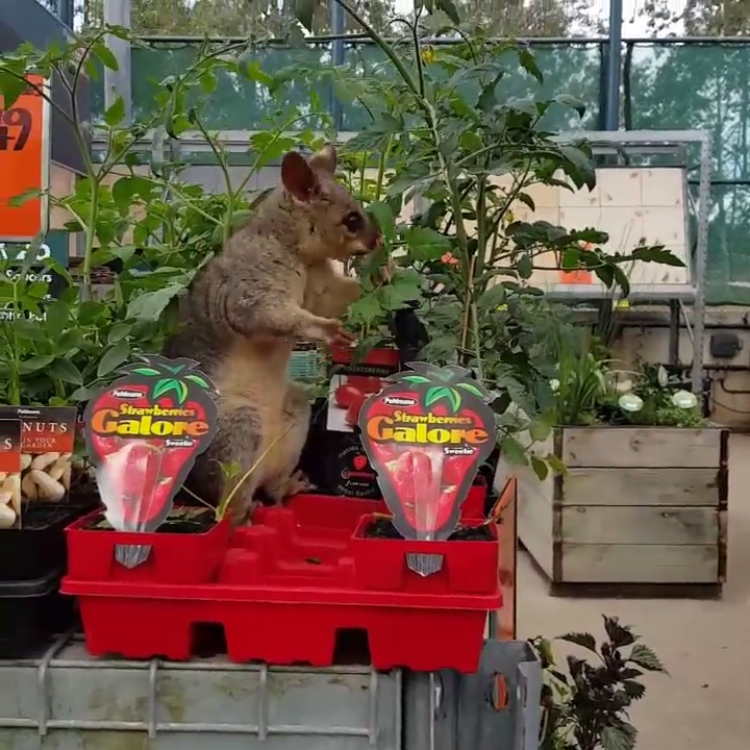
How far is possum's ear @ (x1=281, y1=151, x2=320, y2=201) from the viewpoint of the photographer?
1279 millimetres

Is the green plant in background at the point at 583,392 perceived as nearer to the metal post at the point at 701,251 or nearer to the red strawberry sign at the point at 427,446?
the metal post at the point at 701,251

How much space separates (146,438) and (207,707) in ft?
0.91

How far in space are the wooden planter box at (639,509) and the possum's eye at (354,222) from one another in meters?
2.05

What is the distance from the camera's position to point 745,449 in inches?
253

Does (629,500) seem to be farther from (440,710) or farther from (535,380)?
(440,710)

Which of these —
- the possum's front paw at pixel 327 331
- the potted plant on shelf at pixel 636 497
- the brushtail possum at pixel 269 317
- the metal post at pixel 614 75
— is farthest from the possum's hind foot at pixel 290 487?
the metal post at pixel 614 75

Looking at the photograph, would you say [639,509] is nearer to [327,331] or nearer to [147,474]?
[327,331]

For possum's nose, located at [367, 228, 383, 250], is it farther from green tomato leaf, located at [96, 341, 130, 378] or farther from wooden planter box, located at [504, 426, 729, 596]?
wooden planter box, located at [504, 426, 729, 596]

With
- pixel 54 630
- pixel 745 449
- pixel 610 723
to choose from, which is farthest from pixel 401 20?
pixel 745 449

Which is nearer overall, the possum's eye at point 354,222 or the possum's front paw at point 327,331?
the possum's front paw at point 327,331

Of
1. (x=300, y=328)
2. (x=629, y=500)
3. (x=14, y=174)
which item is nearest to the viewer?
(x=300, y=328)

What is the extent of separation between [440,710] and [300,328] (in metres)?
0.49

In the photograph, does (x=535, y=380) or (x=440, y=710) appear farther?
(x=535, y=380)

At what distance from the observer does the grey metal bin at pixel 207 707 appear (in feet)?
3.12
